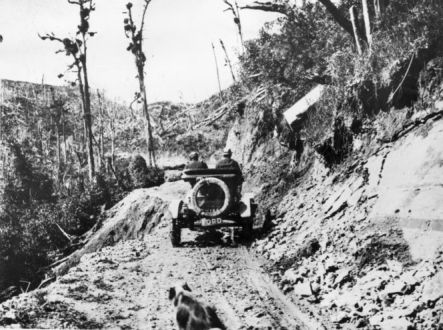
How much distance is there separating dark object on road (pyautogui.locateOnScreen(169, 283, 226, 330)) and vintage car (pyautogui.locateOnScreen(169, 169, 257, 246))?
4.14m

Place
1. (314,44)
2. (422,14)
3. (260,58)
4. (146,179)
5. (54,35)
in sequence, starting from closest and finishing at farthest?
(422,14)
(314,44)
(260,58)
(146,179)
(54,35)

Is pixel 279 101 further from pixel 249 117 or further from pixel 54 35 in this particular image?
A: pixel 54 35

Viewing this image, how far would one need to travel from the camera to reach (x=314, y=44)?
1383 centimetres

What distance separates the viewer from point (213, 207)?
9992mm

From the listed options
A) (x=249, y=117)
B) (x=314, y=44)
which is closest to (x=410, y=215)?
(x=314, y=44)

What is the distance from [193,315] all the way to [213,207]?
493 cm

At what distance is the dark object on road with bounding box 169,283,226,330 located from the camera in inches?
196

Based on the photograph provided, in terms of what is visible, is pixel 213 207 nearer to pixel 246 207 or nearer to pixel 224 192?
pixel 224 192

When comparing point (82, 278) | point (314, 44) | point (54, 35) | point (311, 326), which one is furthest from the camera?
point (54, 35)

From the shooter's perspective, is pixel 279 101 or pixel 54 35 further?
pixel 54 35

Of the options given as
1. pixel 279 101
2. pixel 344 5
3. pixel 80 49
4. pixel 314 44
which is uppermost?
pixel 80 49

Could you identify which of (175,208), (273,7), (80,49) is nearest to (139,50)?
(80,49)

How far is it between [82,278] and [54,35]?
20665 mm

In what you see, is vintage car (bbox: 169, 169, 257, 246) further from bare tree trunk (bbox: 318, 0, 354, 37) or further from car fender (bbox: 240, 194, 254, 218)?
bare tree trunk (bbox: 318, 0, 354, 37)
